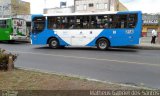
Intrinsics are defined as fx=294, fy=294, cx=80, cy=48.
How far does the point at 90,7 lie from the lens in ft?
261

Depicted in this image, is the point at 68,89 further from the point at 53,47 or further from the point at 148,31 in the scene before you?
the point at 148,31

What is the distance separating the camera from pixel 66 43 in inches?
914

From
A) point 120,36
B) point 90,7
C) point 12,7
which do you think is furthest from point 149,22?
point 120,36

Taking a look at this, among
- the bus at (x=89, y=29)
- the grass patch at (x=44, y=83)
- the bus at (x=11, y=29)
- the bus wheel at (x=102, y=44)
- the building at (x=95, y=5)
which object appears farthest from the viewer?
the building at (x=95, y=5)

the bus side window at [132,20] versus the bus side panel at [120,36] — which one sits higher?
the bus side window at [132,20]

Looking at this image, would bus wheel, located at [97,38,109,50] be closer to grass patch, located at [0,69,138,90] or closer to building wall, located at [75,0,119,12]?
grass patch, located at [0,69,138,90]

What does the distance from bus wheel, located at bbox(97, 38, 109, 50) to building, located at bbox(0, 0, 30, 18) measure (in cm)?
4479

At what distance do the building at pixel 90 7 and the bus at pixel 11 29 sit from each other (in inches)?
1659

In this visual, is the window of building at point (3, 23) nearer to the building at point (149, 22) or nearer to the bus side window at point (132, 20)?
the bus side window at point (132, 20)

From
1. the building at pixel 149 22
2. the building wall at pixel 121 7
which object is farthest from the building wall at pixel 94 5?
the building at pixel 149 22

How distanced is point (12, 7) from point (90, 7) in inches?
895

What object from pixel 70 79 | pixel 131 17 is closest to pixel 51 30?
pixel 131 17

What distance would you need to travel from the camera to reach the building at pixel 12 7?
65312mm

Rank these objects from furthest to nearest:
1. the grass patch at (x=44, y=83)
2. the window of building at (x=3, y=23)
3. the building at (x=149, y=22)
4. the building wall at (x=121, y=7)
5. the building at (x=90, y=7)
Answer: the building wall at (x=121, y=7) → the building at (x=90, y=7) → the building at (x=149, y=22) → the window of building at (x=3, y=23) → the grass patch at (x=44, y=83)
